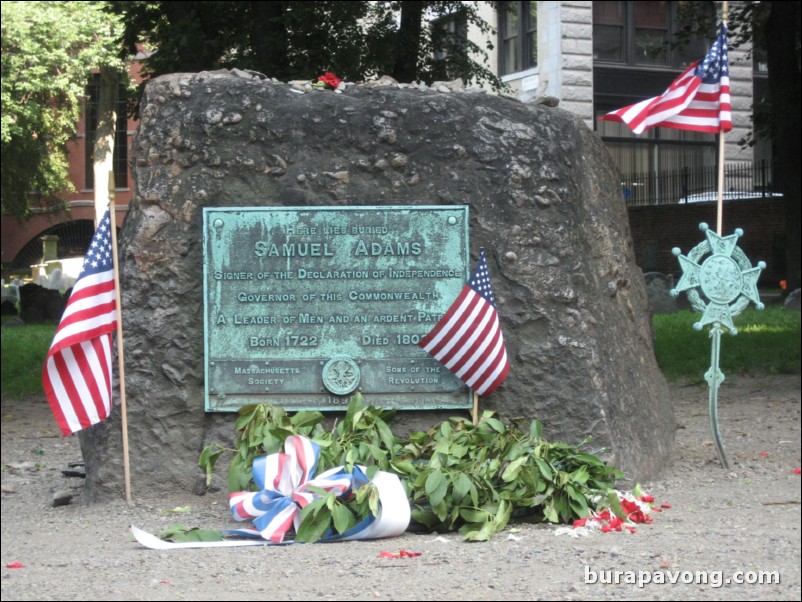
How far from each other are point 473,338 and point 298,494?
56.7 inches

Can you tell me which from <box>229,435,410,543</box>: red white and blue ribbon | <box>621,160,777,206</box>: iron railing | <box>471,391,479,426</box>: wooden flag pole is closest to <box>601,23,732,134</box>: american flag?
<box>471,391,479,426</box>: wooden flag pole

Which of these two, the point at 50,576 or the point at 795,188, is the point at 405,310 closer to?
the point at 50,576

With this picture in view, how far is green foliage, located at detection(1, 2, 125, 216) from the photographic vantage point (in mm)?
32156

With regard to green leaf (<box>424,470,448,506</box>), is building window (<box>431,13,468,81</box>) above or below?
above

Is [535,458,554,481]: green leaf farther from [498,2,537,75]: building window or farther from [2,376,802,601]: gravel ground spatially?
[498,2,537,75]: building window

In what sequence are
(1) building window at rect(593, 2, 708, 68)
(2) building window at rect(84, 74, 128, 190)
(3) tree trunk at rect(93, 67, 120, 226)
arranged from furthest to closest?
(2) building window at rect(84, 74, 128, 190) < (3) tree trunk at rect(93, 67, 120, 226) < (1) building window at rect(593, 2, 708, 68)

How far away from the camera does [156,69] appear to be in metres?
15.2

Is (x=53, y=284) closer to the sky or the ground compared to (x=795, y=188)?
closer to the ground

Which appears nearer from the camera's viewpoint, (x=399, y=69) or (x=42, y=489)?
(x=42, y=489)

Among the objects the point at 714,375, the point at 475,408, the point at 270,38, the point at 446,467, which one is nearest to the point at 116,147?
the point at 270,38

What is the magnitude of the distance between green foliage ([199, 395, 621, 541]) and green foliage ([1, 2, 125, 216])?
27.1m

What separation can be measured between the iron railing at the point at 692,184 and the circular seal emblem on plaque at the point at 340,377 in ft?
72.2

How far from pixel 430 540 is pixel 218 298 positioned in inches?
80.6

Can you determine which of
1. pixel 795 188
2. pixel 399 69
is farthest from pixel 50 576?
pixel 795 188
